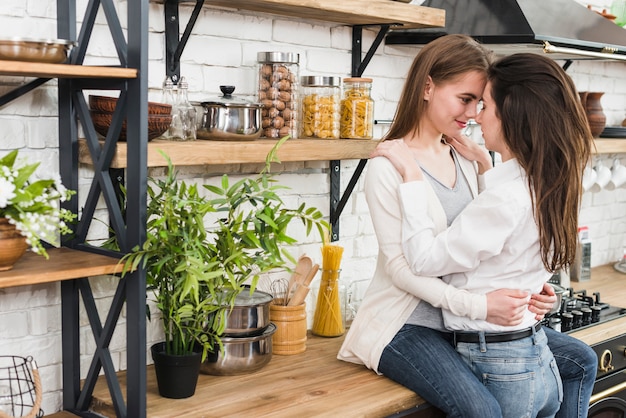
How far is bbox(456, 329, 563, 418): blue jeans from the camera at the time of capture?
219cm

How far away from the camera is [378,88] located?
290 centimetres

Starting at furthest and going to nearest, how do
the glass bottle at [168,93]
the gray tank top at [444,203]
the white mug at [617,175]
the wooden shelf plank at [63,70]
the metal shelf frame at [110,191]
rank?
the white mug at [617,175] → the gray tank top at [444,203] → the glass bottle at [168,93] → the metal shelf frame at [110,191] → the wooden shelf plank at [63,70]

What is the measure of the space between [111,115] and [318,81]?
2.32 feet

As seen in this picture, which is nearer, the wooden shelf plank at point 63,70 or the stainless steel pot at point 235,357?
the wooden shelf plank at point 63,70

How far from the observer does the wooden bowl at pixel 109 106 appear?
193cm

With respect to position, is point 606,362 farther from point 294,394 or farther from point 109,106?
point 109,106

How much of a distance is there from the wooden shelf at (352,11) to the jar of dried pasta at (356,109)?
193 millimetres

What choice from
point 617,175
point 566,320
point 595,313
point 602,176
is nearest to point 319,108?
point 566,320

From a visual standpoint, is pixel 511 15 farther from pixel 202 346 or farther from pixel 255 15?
pixel 202 346

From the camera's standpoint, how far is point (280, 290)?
267 cm

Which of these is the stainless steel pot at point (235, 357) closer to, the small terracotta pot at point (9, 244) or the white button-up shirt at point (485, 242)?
the white button-up shirt at point (485, 242)

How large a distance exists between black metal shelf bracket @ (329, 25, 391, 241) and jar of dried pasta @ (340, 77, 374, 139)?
8.1 inches

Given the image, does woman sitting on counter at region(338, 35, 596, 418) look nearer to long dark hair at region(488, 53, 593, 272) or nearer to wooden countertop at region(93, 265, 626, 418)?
wooden countertop at region(93, 265, 626, 418)

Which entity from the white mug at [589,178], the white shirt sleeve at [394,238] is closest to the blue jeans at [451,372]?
the white shirt sleeve at [394,238]
